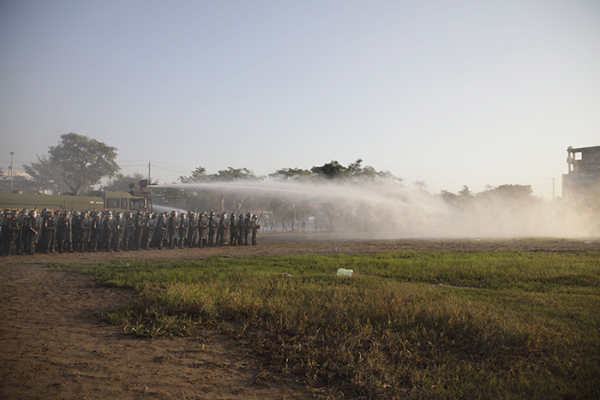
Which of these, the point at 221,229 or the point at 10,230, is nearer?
the point at 10,230

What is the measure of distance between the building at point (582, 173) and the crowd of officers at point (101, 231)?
5312cm

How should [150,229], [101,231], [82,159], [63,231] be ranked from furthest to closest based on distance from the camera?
1. [82,159]
2. [150,229]
3. [101,231]
4. [63,231]

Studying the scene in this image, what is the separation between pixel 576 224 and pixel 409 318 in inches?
1473

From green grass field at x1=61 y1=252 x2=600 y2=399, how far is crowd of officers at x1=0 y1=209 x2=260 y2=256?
10.4 metres

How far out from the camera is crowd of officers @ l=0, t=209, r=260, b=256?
53.6 ft

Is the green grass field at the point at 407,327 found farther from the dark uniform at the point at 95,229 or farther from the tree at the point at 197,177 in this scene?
the tree at the point at 197,177

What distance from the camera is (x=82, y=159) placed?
4422cm

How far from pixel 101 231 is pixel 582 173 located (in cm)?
6467

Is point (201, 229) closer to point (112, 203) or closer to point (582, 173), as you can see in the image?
point (112, 203)

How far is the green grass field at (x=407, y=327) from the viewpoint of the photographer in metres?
3.87

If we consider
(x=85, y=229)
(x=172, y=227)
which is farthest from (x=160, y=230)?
(x=85, y=229)

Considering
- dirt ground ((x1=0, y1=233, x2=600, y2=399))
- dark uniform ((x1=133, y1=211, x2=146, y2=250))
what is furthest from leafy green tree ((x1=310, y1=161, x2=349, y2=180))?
dirt ground ((x1=0, y1=233, x2=600, y2=399))

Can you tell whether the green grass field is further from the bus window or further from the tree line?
the tree line

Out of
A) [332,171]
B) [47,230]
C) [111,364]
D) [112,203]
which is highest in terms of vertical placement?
[332,171]
